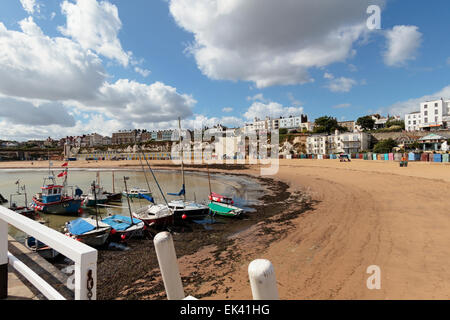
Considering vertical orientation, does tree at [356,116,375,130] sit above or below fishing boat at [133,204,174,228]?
above

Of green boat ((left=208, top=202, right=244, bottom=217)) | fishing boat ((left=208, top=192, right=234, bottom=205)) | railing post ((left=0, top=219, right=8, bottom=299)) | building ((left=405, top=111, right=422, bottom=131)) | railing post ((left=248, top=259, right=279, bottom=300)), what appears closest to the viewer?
railing post ((left=248, top=259, right=279, bottom=300))

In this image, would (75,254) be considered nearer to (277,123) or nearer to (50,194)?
(50,194)

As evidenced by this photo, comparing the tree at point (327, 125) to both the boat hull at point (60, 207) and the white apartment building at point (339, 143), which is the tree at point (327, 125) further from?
the boat hull at point (60, 207)

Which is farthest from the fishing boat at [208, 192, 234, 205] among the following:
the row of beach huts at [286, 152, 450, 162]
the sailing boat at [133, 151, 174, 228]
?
the row of beach huts at [286, 152, 450, 162]

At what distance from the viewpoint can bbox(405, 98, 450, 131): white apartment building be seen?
9487 centimetres

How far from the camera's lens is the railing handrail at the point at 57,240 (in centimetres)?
196

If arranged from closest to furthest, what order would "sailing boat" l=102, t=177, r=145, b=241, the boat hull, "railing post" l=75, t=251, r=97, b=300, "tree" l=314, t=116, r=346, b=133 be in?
1. "railing post" l=75, t=251, r=97, b=300
2. "sailing boat" l=102, t=177, r=145, b=241
3. the boat hull
4. "tree" l=314, t=116, r=346, b=133

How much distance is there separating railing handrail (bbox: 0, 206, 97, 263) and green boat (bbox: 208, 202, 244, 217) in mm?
16744

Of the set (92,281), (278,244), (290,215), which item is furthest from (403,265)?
(92,281)

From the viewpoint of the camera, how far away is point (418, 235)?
11477mm

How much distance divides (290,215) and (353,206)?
530cm

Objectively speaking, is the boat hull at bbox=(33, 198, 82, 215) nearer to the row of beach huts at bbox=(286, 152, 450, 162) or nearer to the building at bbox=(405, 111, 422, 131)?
the row of beach huts at bbox=(286, 152, 450, 162)

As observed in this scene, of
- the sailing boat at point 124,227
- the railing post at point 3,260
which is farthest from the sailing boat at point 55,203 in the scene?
the railing post at point 3,260

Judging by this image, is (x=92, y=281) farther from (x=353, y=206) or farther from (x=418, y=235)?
→ (x=353, y=206)
